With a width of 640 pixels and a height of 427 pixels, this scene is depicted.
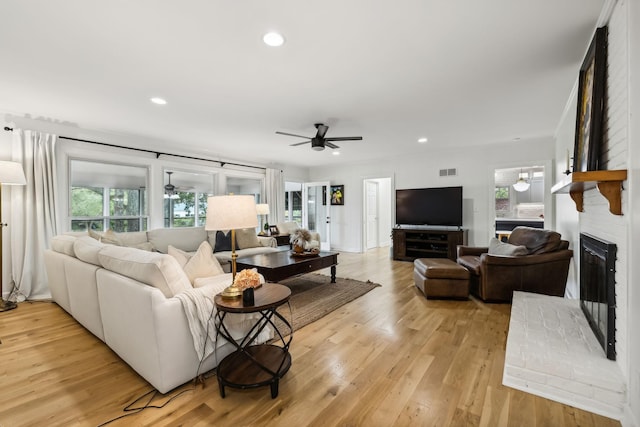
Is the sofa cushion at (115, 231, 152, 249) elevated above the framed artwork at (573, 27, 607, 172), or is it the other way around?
the framed artwork at (573, 27, 607, 172)

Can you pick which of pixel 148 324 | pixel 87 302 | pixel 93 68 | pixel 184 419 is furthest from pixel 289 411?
pixel 93 68

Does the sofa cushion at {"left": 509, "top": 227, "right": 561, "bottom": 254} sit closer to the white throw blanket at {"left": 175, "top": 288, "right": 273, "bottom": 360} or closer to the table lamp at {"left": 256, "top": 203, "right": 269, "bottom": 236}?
the white throw blanket at {"left": 175, "top": 288, "right": 273, "bottom": 360}

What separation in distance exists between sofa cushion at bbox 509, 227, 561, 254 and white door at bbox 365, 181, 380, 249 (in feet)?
13.2

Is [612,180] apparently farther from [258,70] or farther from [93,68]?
[93,68]

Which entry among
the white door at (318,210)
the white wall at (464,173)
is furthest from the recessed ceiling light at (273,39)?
the white door at (318,210)

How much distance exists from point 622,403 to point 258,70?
3370 millimetres

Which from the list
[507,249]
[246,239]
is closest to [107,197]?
[246,239]

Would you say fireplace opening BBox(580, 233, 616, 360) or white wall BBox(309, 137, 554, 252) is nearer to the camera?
fireplace opening BBox(580, 233, 616, 360)

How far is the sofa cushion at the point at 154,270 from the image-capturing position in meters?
1.88

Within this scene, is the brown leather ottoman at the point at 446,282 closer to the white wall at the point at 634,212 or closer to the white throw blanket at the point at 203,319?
the white wall at the point at 634,212

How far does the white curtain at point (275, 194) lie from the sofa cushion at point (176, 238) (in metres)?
2.16

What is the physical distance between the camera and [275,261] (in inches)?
155

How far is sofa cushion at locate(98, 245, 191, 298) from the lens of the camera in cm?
188

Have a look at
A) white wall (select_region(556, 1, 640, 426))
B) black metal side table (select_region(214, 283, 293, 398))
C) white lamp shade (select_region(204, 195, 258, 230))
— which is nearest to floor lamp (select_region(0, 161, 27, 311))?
white lamp shade (select_region(204, 195, 258, 230))
